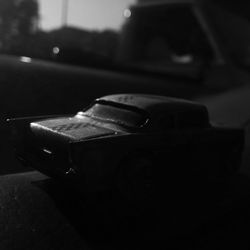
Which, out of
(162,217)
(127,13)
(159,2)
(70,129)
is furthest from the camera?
(127,13)

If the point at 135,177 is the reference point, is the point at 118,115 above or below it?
above

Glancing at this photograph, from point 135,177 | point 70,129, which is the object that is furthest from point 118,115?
point 135,177

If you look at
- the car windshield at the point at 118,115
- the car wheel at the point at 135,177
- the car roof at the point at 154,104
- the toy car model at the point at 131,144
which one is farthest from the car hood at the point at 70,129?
the car roof at the point at 154,104

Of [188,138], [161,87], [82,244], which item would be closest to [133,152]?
[188,138]

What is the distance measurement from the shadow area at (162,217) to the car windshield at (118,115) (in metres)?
1.00

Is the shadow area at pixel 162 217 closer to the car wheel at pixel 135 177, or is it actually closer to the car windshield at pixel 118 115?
the car wheel at pixel 135 177

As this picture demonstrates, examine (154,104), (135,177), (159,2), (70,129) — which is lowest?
(135,177)

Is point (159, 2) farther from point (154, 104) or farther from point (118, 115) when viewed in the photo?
point (118, 115)

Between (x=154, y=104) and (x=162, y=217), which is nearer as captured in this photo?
(x=162, y=217)

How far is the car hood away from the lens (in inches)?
193

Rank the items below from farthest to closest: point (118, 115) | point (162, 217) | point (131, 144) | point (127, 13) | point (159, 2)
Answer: point (127, 13), point (159, 2), point (118, 115), point (131, 144), point (162, 217)

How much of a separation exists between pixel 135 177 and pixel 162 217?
0.60 metres

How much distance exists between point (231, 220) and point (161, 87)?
44.5ft

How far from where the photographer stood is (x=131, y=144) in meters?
4.90
